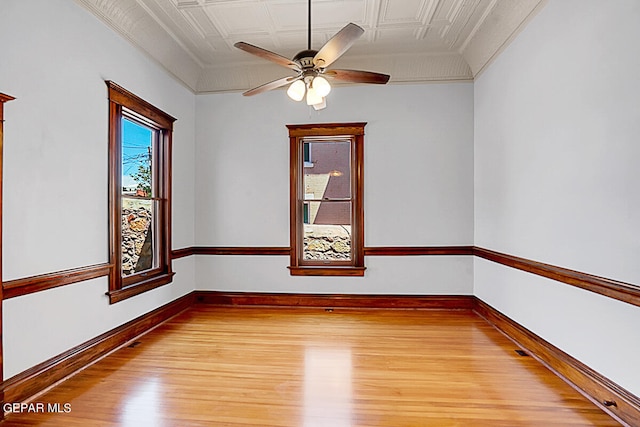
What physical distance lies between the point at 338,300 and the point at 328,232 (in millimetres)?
870

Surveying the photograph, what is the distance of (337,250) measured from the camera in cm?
509

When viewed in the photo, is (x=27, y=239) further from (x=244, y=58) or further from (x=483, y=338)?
(x=483, y=338)

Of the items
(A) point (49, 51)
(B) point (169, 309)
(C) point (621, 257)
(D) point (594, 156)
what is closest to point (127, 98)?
(A) point (49, 51)

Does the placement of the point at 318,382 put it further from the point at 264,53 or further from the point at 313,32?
the point at 313,32

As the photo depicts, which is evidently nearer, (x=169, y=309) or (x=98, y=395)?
(x=98, y=395)

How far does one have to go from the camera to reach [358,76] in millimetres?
3139

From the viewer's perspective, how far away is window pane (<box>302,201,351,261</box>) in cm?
506

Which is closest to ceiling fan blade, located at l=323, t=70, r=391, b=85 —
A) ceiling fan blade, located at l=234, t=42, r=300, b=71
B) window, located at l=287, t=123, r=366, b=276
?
ceiling fan blade, located at l=234, t=42, r=300, b=71

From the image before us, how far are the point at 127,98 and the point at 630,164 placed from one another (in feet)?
12.7

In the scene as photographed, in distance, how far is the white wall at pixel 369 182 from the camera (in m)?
4.87

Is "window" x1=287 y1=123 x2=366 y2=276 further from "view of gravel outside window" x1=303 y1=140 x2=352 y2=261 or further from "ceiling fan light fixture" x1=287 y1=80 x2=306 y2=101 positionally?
"ceiling fan light fixture" x1=287 y1=80 x2=306 y2=101

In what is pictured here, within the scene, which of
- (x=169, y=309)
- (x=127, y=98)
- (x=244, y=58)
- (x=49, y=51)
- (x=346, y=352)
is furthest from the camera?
(x=244, y=58)

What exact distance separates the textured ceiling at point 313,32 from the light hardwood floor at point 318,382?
9.35 ft

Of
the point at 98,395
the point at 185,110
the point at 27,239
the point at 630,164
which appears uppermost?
the point at 185,110
